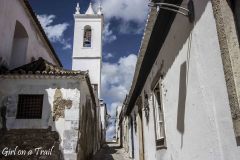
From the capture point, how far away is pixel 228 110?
8.08 feet

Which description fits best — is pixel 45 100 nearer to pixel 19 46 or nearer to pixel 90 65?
pixel 19 46

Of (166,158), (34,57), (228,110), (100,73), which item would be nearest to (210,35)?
(228,110)

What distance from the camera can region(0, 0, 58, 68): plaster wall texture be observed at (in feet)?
31.9

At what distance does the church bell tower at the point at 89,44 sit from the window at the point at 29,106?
15.4 meters

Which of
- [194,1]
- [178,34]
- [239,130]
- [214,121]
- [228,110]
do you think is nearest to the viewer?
[239,130]

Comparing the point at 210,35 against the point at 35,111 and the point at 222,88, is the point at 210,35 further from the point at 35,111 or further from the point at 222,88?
the point at 35,111

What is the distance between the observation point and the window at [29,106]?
8.99 m

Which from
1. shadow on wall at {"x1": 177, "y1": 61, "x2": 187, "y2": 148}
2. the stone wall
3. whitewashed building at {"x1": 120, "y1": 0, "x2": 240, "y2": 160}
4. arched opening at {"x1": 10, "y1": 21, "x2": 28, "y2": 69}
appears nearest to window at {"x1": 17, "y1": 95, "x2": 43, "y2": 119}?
arched opening at {"x1": 10, "y1": 21, "x2": 28, "y2": 69}

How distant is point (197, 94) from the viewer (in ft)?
10.7

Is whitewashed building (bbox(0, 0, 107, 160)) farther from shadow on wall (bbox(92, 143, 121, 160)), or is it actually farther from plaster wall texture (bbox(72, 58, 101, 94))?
plaster wall texture (bbox(72, 58, 101, 94))

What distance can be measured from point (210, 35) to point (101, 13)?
25.6 meters

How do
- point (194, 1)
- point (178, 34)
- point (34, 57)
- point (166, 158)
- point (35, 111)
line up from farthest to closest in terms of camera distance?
point (34, 57)
point (35, 111)
point (166, 158)
point (178, 34)
point (194, 1)

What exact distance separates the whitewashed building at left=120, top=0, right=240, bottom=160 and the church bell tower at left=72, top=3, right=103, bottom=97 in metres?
19.7

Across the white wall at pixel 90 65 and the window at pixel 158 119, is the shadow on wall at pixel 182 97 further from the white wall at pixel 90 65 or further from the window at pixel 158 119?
the white wall at pixel 90 65
